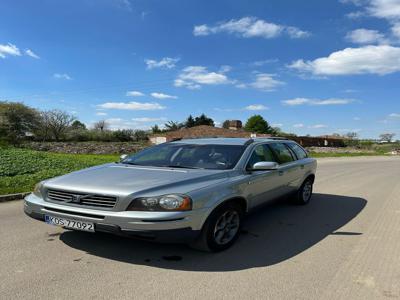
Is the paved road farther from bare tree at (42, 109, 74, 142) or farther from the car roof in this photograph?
bare tree at (42, 109, 74, 142)

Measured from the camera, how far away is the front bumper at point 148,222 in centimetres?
407

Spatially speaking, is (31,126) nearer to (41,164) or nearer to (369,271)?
(41,164)

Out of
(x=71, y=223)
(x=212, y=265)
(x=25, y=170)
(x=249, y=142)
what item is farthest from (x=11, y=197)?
(x=212, y=265)

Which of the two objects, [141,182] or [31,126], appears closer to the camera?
[141,182]

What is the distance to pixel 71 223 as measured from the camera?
4.37 m

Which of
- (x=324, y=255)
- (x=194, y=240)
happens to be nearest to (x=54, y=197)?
(x=194, y=240)

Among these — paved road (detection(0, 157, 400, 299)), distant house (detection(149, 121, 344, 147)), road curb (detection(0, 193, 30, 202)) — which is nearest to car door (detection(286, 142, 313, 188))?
paved road (detection(0, 157, 400, 299))

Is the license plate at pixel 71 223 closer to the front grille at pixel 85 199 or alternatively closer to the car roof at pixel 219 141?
the front grille at pixel 85 199

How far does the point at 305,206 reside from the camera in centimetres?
809

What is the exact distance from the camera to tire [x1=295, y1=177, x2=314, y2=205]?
7872 millimetres

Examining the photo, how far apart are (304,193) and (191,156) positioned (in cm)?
345

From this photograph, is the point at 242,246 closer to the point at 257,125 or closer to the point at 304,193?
the point at 304,193

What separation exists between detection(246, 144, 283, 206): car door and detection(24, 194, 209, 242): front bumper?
135 cm

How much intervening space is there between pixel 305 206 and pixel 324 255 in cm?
334
